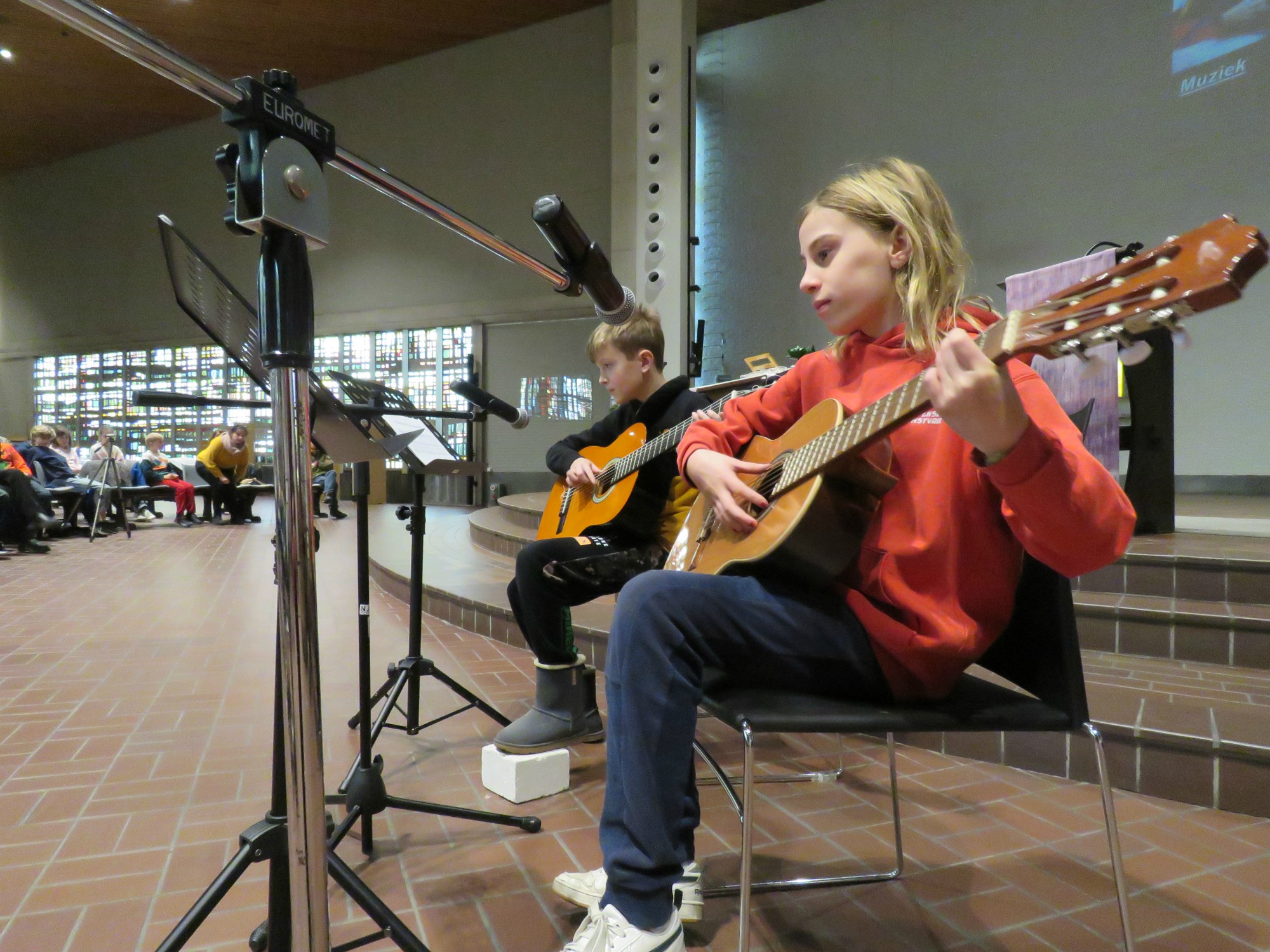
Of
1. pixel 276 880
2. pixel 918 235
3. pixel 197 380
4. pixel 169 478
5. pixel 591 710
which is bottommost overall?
pixel 591 710

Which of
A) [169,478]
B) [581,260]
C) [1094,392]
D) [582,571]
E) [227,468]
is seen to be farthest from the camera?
[169,478]

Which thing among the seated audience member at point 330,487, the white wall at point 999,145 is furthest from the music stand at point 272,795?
the seated audience member at point 330,487

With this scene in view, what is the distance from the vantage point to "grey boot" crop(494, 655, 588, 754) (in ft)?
6.61

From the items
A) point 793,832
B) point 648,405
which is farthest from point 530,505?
point 793,832

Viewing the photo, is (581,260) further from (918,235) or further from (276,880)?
(276,880)

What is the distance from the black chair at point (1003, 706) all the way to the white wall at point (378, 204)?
8286mm

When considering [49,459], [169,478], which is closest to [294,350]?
[49,459]

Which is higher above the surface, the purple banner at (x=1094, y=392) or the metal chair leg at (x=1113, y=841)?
the purple banner at (x=1094, y=392)

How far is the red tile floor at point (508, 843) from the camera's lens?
1400 mm

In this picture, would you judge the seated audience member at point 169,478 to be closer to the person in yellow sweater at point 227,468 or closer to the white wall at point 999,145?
the person in yellow sweater at point 227,468

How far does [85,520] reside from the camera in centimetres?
874

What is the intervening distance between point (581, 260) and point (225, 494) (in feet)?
30.9

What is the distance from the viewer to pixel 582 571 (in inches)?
78.9

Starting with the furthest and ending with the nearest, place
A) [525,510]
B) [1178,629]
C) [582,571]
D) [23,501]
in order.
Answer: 1. [23,501]
2. [525,510]
3. [1178,629]
4. [582,571]
